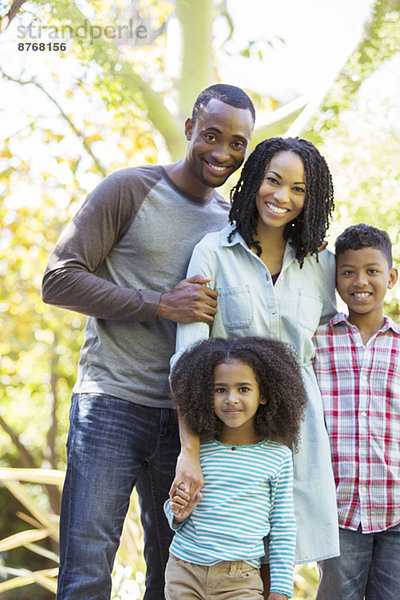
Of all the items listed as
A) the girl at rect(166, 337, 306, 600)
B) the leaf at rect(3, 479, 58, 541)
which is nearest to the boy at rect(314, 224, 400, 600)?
the girl at rect(166, 337, 306, 600)

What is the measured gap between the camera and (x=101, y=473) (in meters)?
1.98

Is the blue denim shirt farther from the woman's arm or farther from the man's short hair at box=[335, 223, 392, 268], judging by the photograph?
the man's short hair at box=[335, 223, 392, 268]

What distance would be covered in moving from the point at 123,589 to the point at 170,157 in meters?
2.31

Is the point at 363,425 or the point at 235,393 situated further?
the point at 363,425

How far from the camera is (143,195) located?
6.98ft

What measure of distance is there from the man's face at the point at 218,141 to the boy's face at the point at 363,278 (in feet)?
1.55

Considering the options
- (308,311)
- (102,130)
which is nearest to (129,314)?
(308,311)

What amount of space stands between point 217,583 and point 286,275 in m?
0.88

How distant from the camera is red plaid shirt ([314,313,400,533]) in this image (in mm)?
2037

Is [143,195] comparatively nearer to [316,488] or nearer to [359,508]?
[316,488]

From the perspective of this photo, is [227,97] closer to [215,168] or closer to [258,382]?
[215,168]

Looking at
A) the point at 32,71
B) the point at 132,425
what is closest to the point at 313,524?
the point at 132,425

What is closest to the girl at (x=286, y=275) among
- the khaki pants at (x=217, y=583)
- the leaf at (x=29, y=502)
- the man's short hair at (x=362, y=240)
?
the man's short hair at (x=362, y=240)

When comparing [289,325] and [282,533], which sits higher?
[289,325]
